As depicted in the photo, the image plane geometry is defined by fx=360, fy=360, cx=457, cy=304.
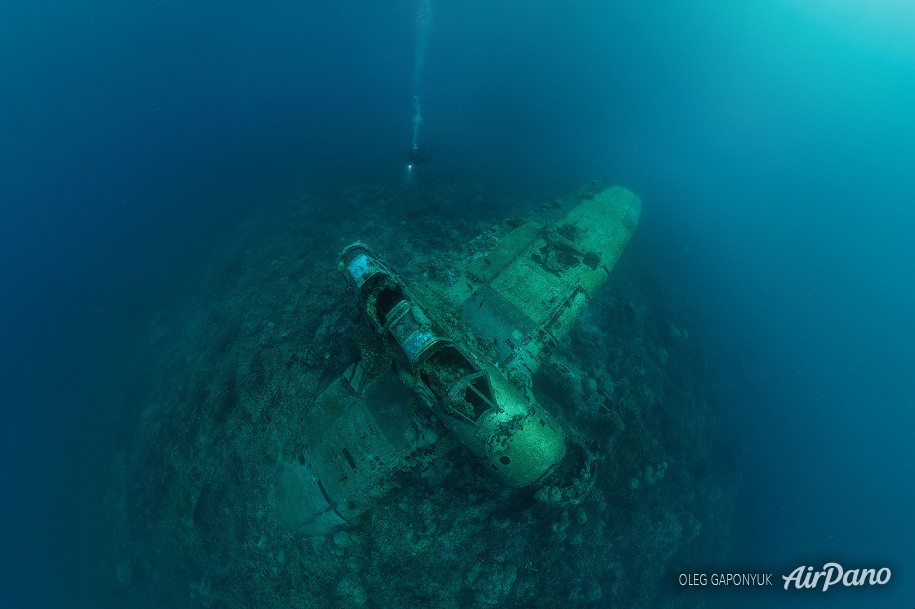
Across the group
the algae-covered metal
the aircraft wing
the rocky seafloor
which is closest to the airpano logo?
the rocky seafloor

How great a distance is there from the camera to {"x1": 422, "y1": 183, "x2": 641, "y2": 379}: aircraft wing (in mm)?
12312

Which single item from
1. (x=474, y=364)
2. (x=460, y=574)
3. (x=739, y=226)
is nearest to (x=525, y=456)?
(x=474, y=364)

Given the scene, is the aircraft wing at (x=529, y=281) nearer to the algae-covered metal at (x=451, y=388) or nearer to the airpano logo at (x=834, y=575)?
the algae-covered metal at (x=451, y=388)

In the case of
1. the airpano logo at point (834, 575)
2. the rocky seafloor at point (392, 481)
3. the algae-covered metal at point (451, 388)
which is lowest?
the airpano logo at point (834, 575)

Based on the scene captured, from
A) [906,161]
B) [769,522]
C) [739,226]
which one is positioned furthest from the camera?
[906,161]

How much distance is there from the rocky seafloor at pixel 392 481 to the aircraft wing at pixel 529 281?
1773 mm

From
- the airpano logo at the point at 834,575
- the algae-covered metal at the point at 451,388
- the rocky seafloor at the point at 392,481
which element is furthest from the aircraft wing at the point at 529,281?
the airpano logo at the point at 834,575

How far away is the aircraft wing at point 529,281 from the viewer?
12.3m

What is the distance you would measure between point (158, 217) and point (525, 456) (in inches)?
1180

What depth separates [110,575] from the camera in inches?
664

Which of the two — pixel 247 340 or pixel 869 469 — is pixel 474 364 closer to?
pixel 247 340

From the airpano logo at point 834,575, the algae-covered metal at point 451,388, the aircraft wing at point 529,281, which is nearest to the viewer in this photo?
the algae-covered metal at point 451,388

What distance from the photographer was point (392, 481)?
10.7 meters

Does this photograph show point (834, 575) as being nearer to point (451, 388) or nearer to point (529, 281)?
point (529, 281)
